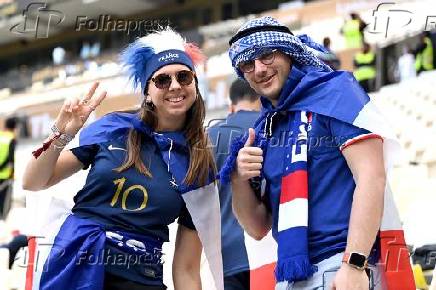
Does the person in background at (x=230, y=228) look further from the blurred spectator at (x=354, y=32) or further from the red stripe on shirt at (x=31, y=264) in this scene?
the blurred spectator at (x=354, y=32)

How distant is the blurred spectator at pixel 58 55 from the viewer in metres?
22.0

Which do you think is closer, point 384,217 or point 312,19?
point 384,217

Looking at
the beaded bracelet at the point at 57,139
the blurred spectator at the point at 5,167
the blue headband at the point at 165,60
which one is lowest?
the beaded bracelet at the point at 57,139

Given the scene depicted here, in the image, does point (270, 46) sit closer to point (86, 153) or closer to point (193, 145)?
point (193, 145)

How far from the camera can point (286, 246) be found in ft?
5.98

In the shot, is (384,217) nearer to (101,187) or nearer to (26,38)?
(101,187)

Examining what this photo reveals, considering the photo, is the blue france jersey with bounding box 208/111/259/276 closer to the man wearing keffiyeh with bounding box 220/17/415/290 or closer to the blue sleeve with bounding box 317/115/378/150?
the man wearing keffiyeh with bounding box 220/17/415/290

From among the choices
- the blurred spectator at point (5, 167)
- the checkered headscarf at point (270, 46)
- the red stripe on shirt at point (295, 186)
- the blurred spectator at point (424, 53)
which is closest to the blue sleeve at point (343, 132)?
the red stripe on shirt at point (295, 186)

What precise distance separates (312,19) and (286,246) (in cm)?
1337

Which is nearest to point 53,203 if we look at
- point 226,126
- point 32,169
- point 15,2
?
point 32,169

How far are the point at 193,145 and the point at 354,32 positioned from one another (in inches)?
385

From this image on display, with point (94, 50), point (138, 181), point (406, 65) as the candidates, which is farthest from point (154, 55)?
point (94, 50)

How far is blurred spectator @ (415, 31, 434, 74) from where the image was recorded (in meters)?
9.71

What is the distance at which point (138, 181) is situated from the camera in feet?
7.23
